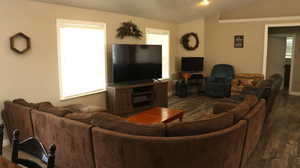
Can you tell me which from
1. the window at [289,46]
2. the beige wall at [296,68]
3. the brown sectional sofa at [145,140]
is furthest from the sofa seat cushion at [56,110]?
the window at [289,46]

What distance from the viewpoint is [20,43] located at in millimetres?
3756

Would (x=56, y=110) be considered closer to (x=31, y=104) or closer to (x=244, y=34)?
(x=31, y=104)

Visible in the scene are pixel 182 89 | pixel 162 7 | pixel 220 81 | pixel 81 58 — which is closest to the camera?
pixel 81 58

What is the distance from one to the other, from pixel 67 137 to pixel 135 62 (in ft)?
10.9

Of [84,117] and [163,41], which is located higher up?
[163,41]

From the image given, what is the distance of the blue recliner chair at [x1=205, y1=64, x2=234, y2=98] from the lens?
288 inches

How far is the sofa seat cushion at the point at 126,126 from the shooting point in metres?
2.20

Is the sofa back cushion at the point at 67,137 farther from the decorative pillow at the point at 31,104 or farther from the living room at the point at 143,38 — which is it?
the decorative pillow at the point at 31,104

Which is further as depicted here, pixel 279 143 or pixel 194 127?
pixel 279 143

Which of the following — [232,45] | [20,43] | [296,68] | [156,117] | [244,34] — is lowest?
[156,117]

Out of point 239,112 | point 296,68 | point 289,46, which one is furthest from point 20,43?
point 289,46

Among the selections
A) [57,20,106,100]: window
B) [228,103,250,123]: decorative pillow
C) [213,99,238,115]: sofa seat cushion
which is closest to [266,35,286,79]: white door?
[213,99,238,115]: sofa seat cushion

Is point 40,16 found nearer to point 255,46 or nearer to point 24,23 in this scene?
point 24,23

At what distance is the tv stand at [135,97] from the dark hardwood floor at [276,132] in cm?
62
